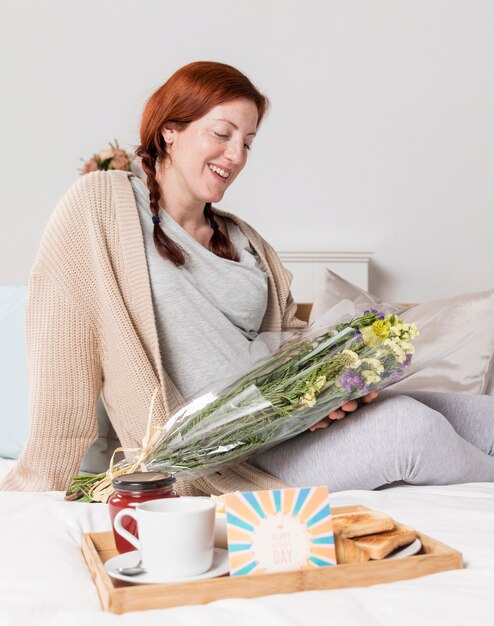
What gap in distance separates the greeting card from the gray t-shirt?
73 cm

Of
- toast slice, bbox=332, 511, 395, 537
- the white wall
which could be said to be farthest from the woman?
the white wall

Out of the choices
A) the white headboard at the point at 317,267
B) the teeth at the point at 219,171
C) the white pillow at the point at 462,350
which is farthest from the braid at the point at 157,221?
the white headboard at the point at 317,267

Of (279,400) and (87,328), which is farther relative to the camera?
(87,328)

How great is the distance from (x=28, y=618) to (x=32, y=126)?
2367 millimetres

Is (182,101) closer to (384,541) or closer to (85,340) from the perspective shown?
(85,340)

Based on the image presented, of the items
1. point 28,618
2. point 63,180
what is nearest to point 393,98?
point 63,180

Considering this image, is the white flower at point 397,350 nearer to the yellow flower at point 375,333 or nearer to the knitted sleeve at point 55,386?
the yellow flower at point 375,333

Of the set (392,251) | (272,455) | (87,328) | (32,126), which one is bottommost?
(272,455)

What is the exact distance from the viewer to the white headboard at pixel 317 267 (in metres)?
2.87

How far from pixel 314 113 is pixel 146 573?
7.70 ft

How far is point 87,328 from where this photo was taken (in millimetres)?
1687

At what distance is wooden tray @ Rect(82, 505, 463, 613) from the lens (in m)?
0.82

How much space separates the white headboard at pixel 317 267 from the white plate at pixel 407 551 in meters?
1.93

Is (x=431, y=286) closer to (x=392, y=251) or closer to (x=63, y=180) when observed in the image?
(x=392, y=251)
